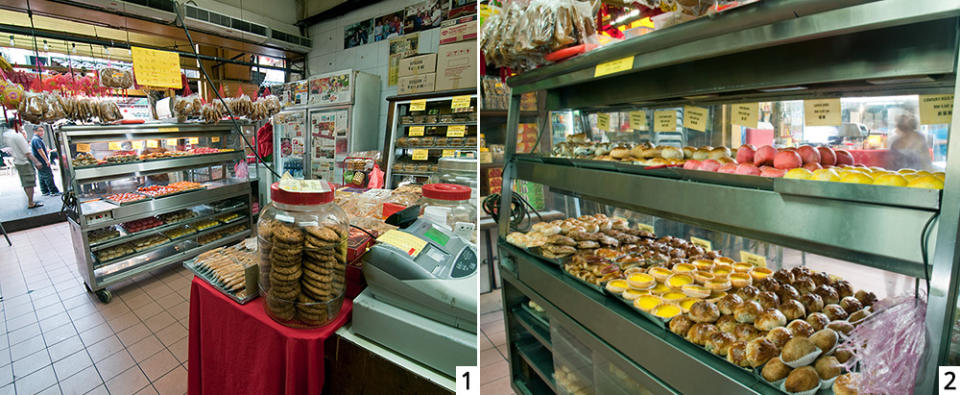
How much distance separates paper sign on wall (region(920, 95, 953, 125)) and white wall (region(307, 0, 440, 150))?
4779 millimetres

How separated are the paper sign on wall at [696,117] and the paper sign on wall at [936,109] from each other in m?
0.72

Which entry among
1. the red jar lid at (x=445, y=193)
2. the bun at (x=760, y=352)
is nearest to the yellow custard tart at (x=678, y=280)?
the bun at (x=760, y=352)

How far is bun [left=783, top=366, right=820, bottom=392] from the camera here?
3.18ft

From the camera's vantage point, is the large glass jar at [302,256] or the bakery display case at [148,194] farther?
the bakery display case at [148,194]

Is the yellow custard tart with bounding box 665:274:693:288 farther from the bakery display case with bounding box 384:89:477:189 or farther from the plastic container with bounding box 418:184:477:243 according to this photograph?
the bakery display case with bounding box 384:89:477:189

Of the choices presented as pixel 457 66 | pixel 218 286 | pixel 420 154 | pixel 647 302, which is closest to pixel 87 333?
pixel 218 286

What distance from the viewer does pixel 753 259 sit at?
1.65 m

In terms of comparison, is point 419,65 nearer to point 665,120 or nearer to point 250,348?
point 665,120

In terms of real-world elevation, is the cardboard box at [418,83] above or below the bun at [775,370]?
above

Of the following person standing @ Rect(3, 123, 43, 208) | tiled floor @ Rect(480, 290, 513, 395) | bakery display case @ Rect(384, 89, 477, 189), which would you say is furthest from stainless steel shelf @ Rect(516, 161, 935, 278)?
person standing @ Rect(3, 123, 43, 208)

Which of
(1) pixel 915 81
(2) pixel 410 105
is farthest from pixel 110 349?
(1) pixel 915 81

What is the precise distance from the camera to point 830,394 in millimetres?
978

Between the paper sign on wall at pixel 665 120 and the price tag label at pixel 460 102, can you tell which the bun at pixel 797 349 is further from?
the price tag label at pixel 460 102

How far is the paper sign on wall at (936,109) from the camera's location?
1.10 meters
